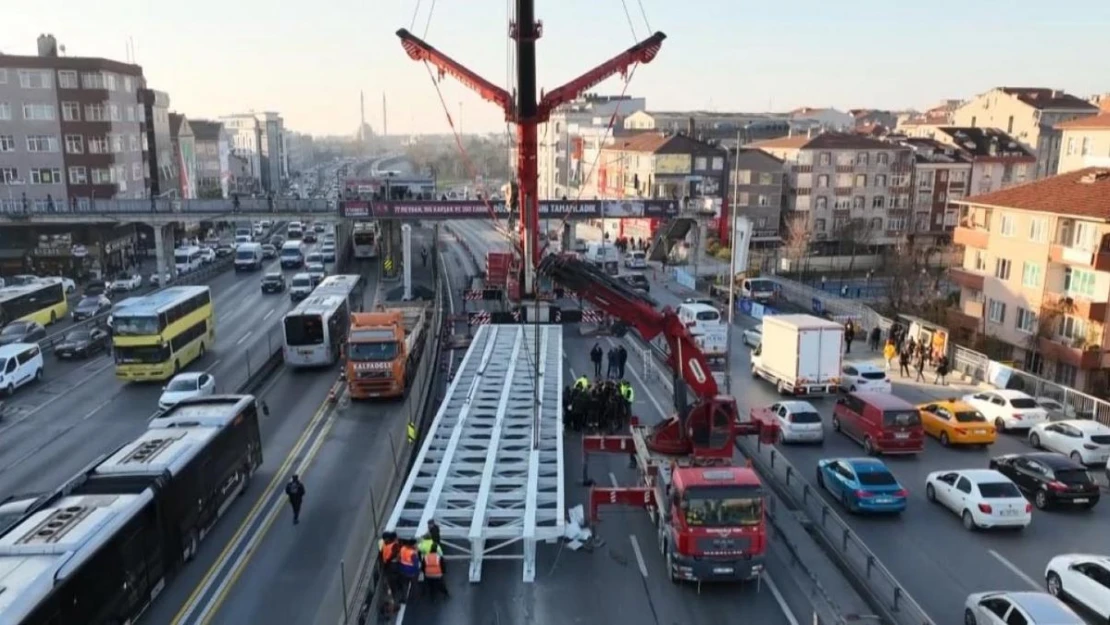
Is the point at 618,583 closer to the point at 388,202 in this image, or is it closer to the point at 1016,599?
the point at 1016,599

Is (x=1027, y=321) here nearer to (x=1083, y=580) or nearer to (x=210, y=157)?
(x=1083, y=580)

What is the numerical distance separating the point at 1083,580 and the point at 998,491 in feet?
12.5

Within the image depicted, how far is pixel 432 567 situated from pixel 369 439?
37.0 feet

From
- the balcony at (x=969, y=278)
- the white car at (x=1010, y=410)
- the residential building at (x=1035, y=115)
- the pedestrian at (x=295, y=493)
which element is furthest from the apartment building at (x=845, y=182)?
the pedestrian at (x=295, y=493)

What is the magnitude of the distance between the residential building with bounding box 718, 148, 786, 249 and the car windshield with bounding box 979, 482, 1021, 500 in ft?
181

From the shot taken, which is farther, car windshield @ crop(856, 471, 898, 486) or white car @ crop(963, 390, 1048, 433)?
white car @ crop(963, 390, 1048, 433)

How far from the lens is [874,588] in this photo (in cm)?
1558

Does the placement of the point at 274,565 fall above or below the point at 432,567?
below

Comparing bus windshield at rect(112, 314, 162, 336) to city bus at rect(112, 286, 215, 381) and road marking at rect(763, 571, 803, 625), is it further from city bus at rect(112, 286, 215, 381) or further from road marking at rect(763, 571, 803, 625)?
road marking at rect(763, 571, 803, 625)

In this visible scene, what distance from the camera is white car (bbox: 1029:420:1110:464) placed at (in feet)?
74.8

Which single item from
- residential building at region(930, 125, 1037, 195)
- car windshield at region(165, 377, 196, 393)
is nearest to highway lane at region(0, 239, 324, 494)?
car windshield at region(165, 377, 196, 393)

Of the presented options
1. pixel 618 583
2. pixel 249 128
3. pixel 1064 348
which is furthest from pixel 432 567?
pixel 249 128

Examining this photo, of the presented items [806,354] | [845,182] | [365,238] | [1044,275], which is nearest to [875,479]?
[806,354]

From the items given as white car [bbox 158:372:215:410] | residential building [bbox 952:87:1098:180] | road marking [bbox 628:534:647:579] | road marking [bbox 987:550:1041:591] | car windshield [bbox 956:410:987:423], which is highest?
residential building [bbox 952:87:1098:180]
